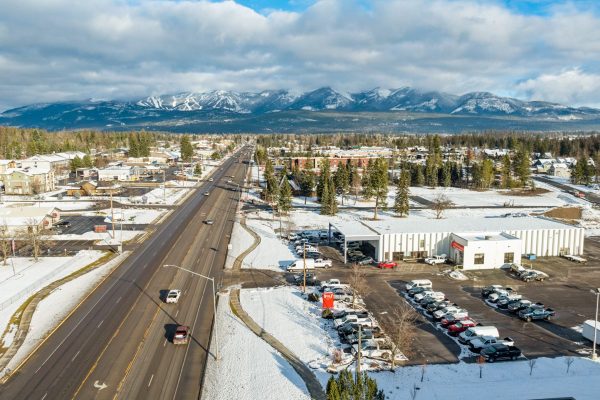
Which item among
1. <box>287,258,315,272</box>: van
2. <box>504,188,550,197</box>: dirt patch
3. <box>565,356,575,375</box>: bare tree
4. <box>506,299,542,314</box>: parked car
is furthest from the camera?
<box>504,188,550,197</box>: dirt patch

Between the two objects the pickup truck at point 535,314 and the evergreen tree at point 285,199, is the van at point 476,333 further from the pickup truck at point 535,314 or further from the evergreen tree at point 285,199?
the evergreen tree at point 285,199

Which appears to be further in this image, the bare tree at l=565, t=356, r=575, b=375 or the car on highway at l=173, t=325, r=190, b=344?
the car on highway at l=173, t=325, r=190, b=344

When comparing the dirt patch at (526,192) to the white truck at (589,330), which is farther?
the dirt patch at (526,192)

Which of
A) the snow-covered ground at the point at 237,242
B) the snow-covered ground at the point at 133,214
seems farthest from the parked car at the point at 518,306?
the snow-covered ground at the point at 133,214

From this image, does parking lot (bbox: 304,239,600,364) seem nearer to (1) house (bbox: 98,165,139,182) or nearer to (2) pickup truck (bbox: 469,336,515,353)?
(2) pickup truck (bbox: 469,336,515,353)

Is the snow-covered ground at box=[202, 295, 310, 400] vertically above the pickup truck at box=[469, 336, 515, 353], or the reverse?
the pickup truck at box=[469, 336, 515, 353]

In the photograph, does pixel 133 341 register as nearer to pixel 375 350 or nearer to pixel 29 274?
pixel 375 350

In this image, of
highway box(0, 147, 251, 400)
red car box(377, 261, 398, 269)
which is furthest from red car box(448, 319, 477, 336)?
highway box(0, 147, 251, 400)
